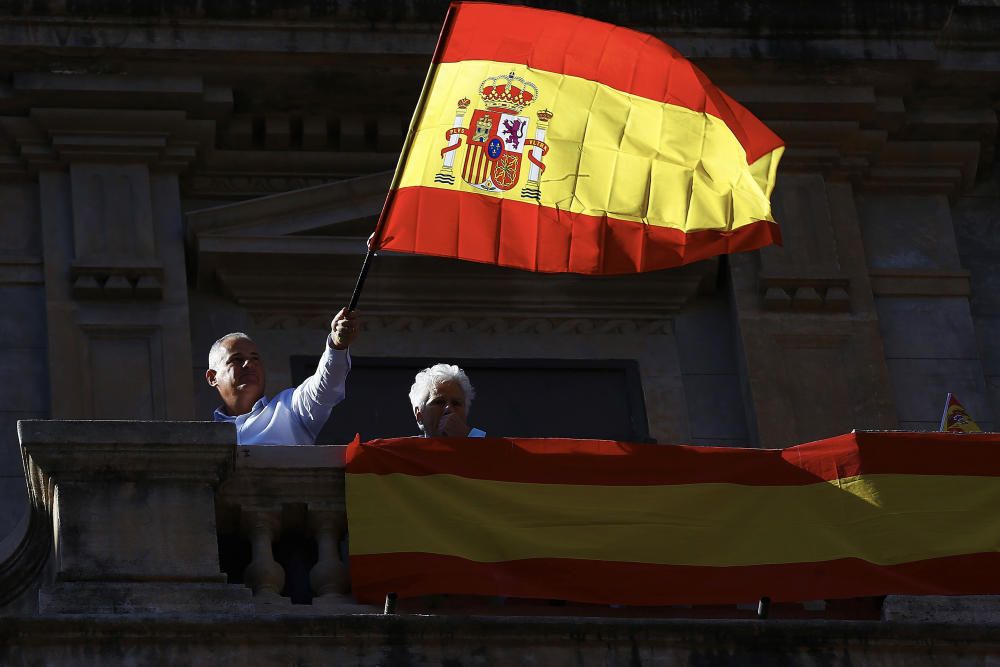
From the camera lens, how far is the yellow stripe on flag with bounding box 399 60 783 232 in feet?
52.1

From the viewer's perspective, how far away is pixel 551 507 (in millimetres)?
14008

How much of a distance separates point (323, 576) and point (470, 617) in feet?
3.11

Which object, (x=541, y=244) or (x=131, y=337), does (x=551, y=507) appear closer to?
(x=541, y=244)

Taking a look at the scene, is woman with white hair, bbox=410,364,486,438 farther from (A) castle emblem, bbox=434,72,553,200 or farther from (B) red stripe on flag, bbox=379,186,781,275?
(A) castle emblem, bbox=434,72,553,200

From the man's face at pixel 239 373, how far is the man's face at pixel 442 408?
1.12 metres

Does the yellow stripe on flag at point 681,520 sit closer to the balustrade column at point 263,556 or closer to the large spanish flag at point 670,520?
the large spanish flag at point 670,520

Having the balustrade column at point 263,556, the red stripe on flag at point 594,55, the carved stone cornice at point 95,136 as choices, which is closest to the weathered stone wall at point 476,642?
the balustrade column at point 263,556

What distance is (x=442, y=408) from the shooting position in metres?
15.1

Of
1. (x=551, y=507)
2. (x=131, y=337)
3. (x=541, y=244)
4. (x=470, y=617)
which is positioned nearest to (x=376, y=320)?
(x=131, y=337)

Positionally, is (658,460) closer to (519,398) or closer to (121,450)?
(121,450)

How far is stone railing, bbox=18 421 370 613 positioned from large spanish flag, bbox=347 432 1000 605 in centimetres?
29

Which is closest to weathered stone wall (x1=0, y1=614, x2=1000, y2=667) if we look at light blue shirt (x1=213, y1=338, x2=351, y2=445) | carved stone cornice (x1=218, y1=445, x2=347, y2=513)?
carved stone cornice (x1=218, y1=445, x2=347, y2=513)

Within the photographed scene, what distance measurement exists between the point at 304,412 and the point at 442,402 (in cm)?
71

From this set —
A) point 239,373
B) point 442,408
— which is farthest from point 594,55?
point 239,373
